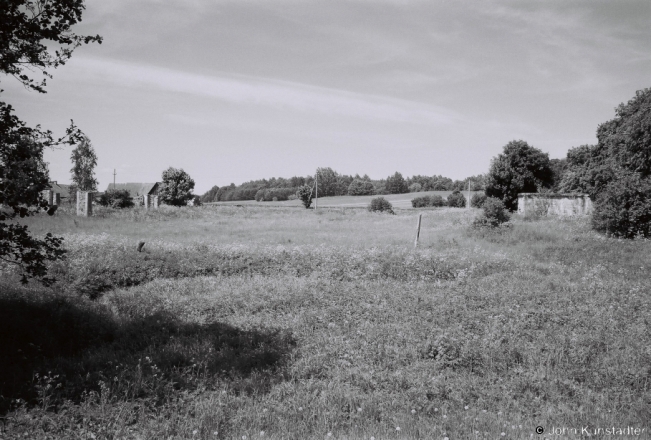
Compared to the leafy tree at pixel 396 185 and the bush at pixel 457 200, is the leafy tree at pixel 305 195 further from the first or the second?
the leafy tree at pixel 396 185

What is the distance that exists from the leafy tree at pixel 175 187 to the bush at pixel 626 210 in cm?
6008

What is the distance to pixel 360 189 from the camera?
111 meters

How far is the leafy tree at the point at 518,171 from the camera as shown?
44.5m

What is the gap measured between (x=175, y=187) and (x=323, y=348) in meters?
65.4

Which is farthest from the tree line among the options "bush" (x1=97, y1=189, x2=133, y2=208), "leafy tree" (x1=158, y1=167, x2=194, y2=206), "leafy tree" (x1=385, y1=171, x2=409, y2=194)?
"bush" (x1=97, y1=189, x2=133, y2=208)

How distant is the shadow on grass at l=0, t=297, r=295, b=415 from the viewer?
573 cm

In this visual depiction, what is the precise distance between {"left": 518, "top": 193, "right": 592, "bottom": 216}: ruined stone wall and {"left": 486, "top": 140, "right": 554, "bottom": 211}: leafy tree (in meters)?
8.53

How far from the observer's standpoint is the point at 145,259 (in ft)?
48.6

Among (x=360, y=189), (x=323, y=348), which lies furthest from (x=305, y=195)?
(x=323, y=348)

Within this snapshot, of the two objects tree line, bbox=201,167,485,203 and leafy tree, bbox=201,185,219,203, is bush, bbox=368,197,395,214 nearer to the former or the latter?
tree line, bbox=201,167,485,203

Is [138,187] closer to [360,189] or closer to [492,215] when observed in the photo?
[360,189]

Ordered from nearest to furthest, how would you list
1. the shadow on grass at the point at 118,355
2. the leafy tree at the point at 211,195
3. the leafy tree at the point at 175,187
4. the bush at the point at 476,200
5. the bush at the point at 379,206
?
the shadow on grass at the point at 118,355
the bush at the point at 379,206
the bush at the point at 476,200
the leafy tree at the point at 175,187
the leafy tree at the point at 211,195

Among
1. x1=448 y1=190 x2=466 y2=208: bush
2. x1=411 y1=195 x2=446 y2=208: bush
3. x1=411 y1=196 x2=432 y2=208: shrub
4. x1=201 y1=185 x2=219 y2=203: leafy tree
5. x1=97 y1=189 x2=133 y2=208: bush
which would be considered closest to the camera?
x1=97 y1=189 x2=133 y2=208: bush

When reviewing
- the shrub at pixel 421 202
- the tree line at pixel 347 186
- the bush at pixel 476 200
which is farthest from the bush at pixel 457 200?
the tree line at pixel 347 186
